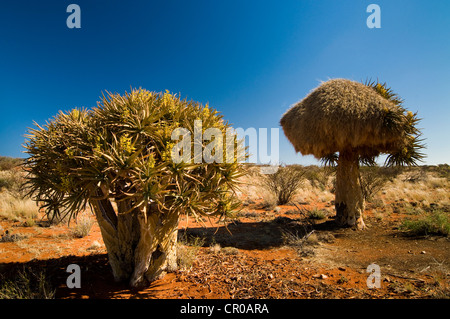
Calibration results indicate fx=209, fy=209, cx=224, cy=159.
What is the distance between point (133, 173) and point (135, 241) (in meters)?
1.77

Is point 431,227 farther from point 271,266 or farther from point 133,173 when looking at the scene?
point 133,173

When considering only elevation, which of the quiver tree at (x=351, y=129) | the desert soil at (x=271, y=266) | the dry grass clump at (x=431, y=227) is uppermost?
the quiver tree at (x=351, y=129)

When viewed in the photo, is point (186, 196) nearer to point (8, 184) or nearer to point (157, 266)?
point (157, 266)

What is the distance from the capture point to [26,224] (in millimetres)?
7543

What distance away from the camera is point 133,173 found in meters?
2.86

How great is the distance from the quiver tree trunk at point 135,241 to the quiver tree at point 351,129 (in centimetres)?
559

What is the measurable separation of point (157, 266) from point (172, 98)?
309cm

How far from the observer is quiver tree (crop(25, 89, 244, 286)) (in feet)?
9.32

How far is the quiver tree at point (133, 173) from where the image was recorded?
2842mm

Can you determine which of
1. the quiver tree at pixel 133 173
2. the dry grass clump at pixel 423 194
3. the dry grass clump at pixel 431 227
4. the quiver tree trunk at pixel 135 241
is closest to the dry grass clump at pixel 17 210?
the quiver tree at pixel 133 173

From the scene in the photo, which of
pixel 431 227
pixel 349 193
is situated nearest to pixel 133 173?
pixel 349 193

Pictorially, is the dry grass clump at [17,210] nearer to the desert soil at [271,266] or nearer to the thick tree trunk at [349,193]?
the desert soil at [271,266]

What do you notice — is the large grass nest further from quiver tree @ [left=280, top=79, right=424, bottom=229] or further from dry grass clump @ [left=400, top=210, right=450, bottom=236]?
dry grass clump @ [left=400, top=210, right=450, bottom=236]
